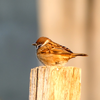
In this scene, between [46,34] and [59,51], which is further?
[46,34]

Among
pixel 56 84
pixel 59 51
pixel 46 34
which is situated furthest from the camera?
pixel 46 34

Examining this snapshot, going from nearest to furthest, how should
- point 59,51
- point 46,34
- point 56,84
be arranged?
point 56,84 → point 59,51 → point 46,34

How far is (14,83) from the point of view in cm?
409

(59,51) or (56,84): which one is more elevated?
(59,51)

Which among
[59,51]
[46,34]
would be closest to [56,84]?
[59,51]

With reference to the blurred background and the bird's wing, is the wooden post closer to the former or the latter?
the bird's wing

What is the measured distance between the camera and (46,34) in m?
4.00

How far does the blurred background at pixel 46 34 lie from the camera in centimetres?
365

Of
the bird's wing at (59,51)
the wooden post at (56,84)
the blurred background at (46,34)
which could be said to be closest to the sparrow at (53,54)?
the bird's wing at (59,51)

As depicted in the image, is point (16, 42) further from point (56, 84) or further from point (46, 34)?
point (56, 84)

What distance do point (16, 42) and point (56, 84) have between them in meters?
2.72

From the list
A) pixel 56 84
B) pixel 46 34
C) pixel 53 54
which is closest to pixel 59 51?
pixel 53 54

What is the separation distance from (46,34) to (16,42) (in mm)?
681

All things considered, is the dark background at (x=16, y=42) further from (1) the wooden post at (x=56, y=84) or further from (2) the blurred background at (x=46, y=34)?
(1) the wooden post at (x=56, y=84)
